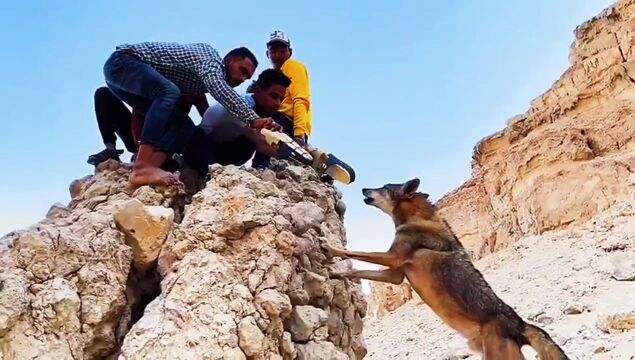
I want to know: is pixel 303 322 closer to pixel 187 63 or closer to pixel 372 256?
pixel 372 256

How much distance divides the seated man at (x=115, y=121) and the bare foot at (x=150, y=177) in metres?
0.51

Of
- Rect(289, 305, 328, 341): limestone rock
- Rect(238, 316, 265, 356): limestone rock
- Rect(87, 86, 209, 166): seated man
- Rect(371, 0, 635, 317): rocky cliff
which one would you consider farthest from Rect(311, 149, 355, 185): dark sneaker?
Rect(371, 0, 635, 317): rocky cliff

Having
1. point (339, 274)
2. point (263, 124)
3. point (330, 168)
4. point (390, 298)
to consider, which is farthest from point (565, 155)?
point (263, 124)

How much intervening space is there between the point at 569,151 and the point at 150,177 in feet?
68.0

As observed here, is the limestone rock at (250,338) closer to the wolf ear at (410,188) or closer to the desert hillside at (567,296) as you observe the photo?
the wolf ear at (410,188)

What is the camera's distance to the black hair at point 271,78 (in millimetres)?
4646

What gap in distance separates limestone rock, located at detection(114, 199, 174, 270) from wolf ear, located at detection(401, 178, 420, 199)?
9.13 ft

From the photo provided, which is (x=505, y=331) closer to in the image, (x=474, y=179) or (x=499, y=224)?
(x=499, y=224)

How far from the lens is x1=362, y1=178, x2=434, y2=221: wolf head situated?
18.3 feet

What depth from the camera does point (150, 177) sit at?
3.87 metres

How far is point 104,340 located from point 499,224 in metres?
23.7

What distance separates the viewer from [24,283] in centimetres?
285

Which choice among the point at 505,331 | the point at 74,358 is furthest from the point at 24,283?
the point at 505,331

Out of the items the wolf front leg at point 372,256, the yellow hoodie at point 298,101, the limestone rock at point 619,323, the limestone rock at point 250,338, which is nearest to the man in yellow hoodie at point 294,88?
the yellow hoodie at point 298,101
